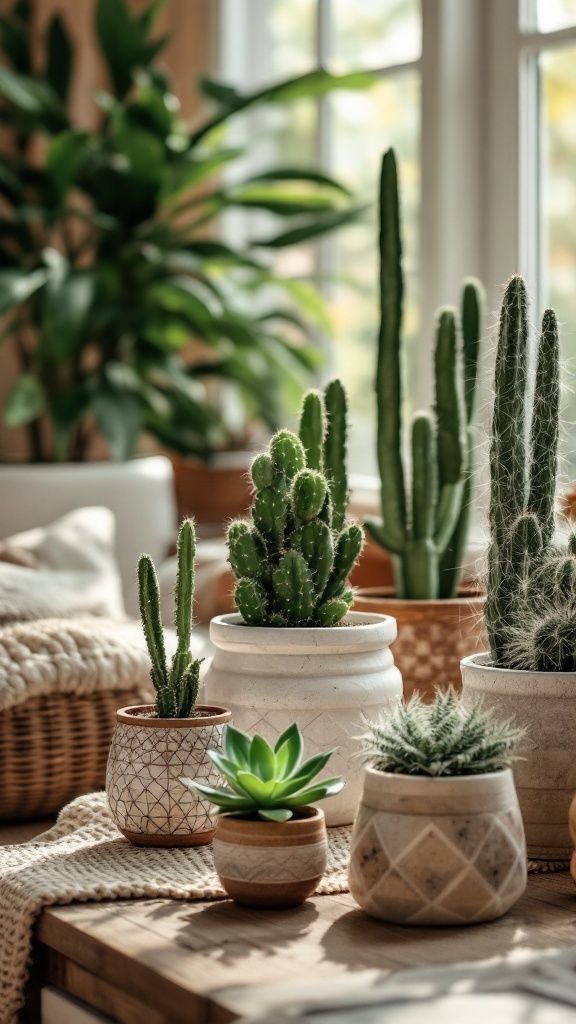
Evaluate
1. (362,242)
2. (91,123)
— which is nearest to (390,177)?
(362,242)

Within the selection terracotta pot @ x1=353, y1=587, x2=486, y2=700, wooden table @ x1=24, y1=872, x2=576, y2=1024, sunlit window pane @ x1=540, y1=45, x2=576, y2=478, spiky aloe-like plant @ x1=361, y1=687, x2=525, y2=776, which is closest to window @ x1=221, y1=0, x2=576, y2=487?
sunlit window pane @ x1=540, y1=45, x2=576, y2=478

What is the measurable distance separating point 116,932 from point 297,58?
11.9 ft

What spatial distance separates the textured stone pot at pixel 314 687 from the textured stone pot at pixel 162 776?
73 millimetres

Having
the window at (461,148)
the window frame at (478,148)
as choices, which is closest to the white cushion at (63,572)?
the window at (461,148)

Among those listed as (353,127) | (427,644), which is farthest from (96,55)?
(427,644)

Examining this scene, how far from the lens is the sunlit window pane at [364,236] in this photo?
12.0ft

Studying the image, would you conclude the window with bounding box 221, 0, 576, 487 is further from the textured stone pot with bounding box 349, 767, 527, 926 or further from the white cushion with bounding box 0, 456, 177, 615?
the textured stone pot with bounding box 349, 767, 527, 926

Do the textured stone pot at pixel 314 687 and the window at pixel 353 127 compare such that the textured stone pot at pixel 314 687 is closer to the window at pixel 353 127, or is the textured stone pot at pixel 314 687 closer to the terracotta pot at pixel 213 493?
the terracotta pot at pixel 213 493

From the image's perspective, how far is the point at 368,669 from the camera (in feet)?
4.27

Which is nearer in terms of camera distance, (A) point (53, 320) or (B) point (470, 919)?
(B) point (470, 919)

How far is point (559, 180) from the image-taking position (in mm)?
3129

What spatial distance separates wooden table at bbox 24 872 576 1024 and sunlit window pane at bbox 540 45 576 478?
7.23 ft

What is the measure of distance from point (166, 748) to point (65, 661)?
391 mm

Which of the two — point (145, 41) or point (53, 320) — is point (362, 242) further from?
point (53, 320)
